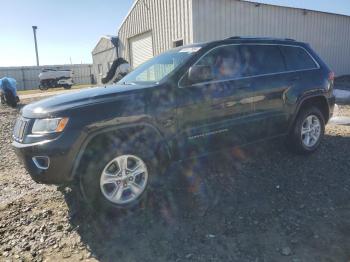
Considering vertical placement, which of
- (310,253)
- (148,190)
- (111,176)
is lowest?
(310,253)

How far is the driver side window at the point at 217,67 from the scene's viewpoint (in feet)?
13.0

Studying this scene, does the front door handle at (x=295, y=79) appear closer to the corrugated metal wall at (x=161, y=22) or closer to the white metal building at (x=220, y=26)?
the white metal building at (x=220, y=26)

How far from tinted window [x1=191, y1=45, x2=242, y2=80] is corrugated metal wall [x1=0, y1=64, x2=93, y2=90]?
37305 mm

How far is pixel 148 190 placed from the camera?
13.3 feet

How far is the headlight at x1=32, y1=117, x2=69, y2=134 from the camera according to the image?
3252mm

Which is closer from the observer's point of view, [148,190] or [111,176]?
[111,176]

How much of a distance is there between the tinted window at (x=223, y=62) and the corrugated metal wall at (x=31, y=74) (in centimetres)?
3730

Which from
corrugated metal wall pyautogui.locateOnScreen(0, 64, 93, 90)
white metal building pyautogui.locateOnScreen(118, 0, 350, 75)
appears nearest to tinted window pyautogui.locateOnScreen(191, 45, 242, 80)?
white metal building pyautogui.locateOnScreen(118, 0, 350, 75)

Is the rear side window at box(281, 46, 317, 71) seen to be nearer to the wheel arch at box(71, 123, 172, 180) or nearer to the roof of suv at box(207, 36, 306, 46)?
the roof of suv at box(207, 36, 306, 46)

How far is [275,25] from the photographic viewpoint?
14734 millimetres

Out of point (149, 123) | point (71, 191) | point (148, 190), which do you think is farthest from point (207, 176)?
point (71, 191)

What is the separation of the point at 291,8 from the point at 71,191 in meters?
14.4

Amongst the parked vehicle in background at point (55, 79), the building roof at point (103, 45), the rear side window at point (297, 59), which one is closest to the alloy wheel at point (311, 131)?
the rear side window at point (297, 59)

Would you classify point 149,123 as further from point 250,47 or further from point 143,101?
point 250,47
